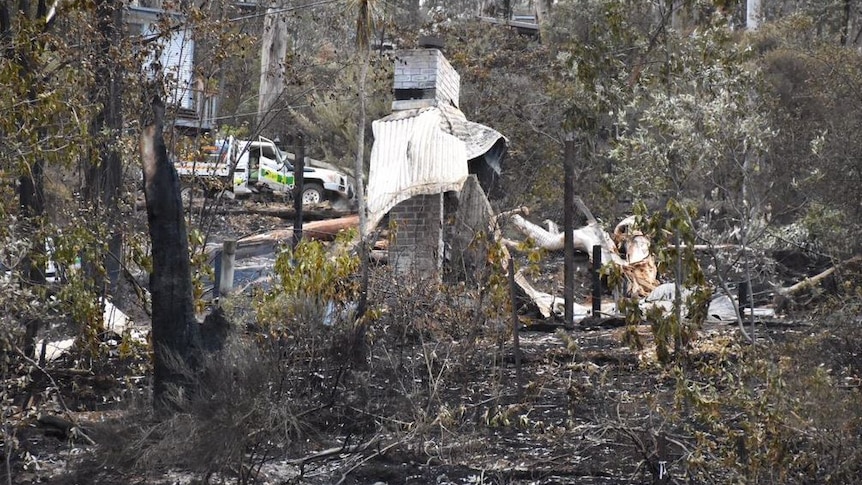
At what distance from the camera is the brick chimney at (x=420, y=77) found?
54.9ft

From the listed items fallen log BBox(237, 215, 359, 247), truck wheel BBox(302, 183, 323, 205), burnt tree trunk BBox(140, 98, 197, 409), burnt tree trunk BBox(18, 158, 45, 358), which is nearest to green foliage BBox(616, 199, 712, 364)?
burnt tree trunk BBox(140, 98, 197, 409)

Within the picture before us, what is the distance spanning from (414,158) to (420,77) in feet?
5.90

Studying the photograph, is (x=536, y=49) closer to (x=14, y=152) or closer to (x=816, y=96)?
(x=816, y=96)

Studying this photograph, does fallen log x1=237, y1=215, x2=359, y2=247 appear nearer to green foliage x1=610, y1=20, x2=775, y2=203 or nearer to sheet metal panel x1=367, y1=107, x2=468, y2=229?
sheet metal panel x1=367, y1=107, x2=468, y2=229

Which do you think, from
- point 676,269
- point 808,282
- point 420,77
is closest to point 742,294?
point 808,282

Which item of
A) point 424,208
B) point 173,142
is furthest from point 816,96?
point 173,142

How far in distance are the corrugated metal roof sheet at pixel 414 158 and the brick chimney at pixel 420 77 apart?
237 mm

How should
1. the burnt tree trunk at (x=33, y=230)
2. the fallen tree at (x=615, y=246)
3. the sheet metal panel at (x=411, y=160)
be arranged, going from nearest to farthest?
the burnt tree trunk at (x=33, y=230)
the sheet metal panel at (x=411, y=160)
the fallen tree at (x=615, y=246)

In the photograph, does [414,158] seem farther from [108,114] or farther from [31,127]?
[31,127]

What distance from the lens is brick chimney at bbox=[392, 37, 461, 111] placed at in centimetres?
1673

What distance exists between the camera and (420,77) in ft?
55.4

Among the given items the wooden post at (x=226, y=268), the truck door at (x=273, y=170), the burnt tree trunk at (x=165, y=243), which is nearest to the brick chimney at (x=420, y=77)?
the wooden post at (x=226, y=268)

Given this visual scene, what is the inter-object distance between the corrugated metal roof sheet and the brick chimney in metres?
0.24

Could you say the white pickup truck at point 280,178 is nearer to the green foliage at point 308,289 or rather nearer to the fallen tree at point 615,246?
the fallen tree at point 615,246
